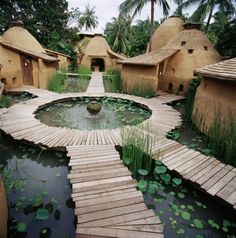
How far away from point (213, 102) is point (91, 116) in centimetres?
511

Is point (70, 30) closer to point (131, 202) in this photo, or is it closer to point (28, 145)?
point (28, 145)

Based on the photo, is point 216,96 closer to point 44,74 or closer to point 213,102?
point 213,102

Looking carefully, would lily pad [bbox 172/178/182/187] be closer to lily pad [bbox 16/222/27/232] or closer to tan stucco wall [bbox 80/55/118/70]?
lily pad [bbox 16/222/27/232]

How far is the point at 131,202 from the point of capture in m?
3.95

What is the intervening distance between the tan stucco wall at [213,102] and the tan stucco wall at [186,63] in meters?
4.89

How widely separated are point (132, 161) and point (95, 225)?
235 centimetres

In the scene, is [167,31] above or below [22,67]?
above

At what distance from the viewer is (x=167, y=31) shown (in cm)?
1647

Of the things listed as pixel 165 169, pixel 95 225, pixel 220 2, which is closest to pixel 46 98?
pixel 165 169

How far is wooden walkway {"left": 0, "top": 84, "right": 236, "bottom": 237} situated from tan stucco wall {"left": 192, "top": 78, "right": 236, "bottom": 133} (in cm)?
93

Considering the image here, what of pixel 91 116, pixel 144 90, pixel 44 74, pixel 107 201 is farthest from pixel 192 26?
pixel 107 201

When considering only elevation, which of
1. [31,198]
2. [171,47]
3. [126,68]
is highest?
[171,47]

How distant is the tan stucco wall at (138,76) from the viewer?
41.5 feet

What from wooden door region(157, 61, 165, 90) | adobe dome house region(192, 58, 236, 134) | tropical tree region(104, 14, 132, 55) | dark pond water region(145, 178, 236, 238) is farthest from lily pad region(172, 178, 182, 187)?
tropical tree region(104, 14, 132, 55)
